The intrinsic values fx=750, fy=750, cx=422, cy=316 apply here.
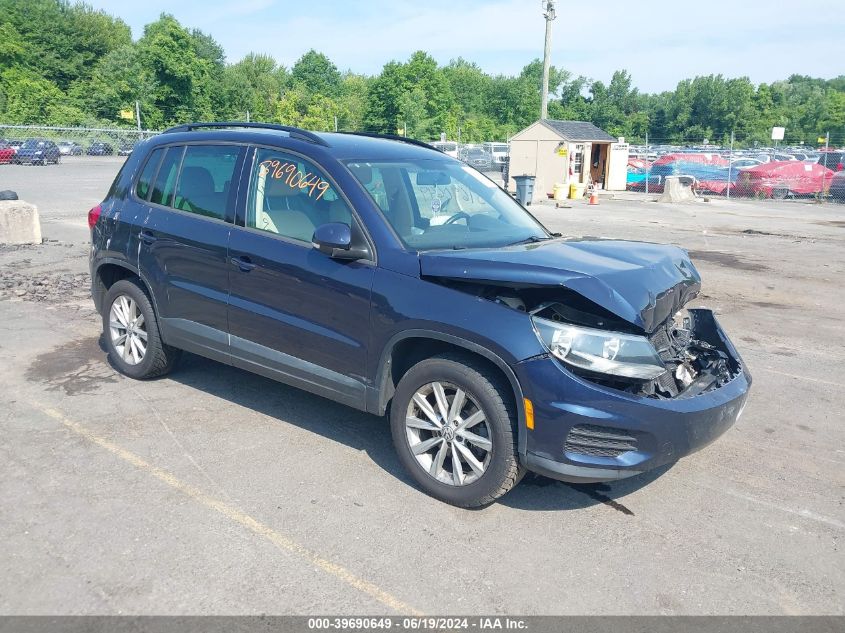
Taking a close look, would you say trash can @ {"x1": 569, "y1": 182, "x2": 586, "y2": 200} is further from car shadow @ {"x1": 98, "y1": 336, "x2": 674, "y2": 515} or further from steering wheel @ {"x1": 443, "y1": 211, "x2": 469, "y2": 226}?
steering wheel @ {"x1": 443, "y1": 211, "x2": 469, "y2": 226}

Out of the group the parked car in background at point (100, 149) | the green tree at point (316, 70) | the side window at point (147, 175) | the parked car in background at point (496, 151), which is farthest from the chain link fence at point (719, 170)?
the green tree at point (316, 70)

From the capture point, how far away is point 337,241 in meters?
4.10

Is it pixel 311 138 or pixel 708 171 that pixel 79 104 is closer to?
pixel 708 171

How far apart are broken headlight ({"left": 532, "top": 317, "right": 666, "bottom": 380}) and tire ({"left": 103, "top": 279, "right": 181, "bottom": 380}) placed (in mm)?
3129

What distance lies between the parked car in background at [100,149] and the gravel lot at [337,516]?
113 feet

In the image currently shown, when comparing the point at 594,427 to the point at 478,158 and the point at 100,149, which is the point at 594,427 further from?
the point at 478,158

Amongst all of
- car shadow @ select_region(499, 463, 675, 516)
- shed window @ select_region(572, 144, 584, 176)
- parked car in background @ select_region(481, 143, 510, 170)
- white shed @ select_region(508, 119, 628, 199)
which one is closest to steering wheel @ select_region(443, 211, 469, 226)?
car shadow @ select_region(499, 463, 675, 516)

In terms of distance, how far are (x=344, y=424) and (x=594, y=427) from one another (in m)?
2.01

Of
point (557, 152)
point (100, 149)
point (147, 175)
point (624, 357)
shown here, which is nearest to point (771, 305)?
point (624, 357)

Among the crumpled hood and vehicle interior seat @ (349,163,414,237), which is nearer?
the crumpled hood

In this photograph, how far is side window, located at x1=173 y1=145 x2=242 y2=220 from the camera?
4.99 meters

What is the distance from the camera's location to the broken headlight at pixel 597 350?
354 centimetres

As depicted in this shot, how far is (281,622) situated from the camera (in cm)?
296

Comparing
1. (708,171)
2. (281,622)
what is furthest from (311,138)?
(708,171)
